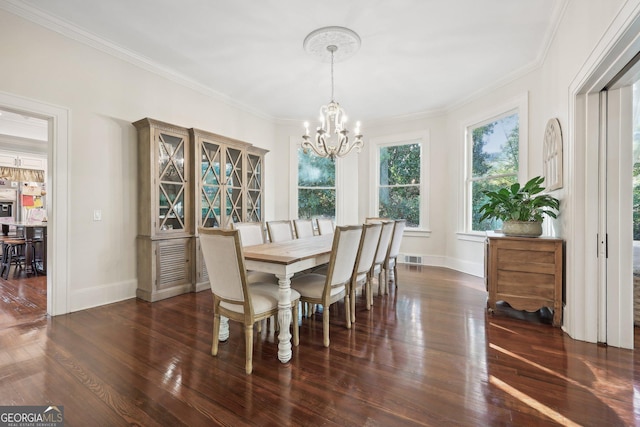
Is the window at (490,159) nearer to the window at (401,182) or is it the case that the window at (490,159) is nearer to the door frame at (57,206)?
the window at (401,182)

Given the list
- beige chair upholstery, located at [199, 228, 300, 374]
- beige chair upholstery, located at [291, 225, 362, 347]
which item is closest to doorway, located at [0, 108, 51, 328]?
beige chair upholstery, located at [199, 228, 300, 374]

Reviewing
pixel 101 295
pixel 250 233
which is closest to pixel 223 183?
pixel 250 233

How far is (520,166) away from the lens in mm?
4016

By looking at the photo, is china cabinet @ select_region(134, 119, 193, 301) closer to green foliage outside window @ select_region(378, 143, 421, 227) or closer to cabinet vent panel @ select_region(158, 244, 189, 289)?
cabinet vent panel @ select_region(158, 244, 189, 289)

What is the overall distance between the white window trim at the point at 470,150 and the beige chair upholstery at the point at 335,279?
299cm

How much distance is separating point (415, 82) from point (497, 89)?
4.17ft

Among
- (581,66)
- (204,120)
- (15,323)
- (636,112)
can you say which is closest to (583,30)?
(581,66)

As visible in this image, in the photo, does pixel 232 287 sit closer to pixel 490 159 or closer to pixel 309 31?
pixel 309 31

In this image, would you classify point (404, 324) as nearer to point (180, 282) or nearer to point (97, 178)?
point (180, 282)

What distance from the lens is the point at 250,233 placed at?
3146mm

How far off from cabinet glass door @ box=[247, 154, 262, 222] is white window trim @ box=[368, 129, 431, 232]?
7.63ft

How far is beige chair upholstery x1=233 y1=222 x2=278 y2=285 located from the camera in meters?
2.84

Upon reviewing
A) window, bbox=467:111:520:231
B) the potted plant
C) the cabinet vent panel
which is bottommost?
the cabinet vent panel

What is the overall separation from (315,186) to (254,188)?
1.58 meters
